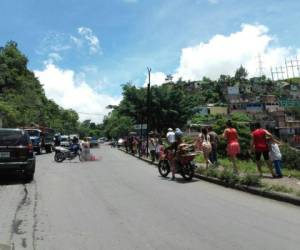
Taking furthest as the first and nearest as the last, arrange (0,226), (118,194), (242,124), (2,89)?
1. (2,89)
2. (242,124)
3. (118,194)
4. (0,226)

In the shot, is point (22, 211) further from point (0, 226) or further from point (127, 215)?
point (127, 215)

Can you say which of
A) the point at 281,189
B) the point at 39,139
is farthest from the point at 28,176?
the point at 39,139

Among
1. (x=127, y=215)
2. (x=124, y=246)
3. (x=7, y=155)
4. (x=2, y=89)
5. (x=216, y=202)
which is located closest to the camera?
(x=124, y=246)

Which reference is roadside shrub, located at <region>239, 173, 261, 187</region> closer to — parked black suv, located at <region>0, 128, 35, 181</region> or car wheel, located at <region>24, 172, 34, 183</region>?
parked black suv, located at <region>0, 128, 35, 181</region>

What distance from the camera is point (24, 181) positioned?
45.9ft

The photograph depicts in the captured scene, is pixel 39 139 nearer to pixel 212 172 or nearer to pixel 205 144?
pixel 205 144

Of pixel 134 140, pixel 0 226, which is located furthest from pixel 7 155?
pixel 134 140

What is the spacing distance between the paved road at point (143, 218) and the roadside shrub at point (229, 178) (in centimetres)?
45

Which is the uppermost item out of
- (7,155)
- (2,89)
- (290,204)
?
(2,89)

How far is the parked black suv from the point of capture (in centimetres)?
1356

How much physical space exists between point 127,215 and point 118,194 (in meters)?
A: 2.84

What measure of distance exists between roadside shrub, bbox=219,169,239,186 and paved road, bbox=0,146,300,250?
17.6 inches

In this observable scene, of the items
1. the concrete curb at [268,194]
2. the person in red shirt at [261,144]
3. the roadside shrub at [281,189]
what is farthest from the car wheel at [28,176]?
the roadside shrub at [281,189]

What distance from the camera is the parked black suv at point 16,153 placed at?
13562 millimetres
